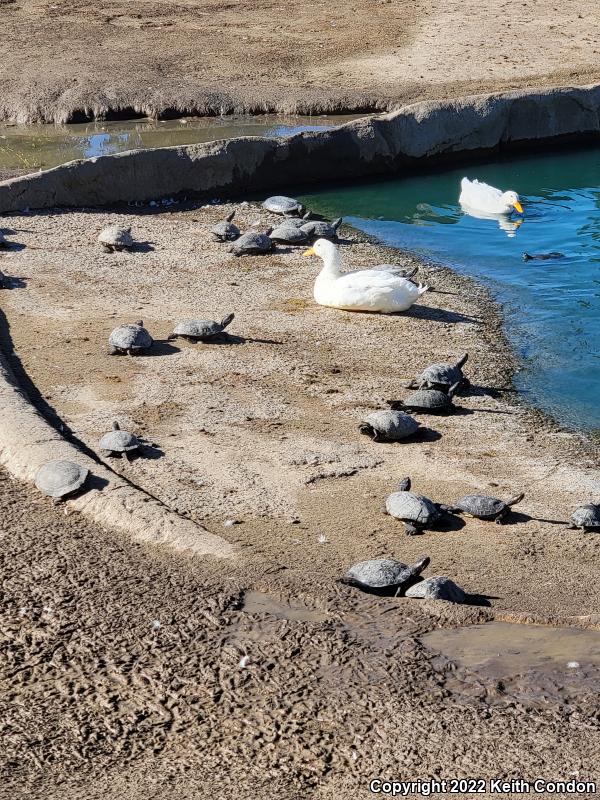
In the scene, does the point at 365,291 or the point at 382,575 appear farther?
the point at 365,291

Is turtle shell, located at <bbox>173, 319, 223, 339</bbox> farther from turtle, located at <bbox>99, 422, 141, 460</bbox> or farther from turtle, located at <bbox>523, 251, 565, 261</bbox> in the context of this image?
turtle, located at <bbox>523, 251, 565, 261</bbox>

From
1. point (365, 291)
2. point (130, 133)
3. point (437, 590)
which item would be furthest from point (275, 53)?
point (437, 590)

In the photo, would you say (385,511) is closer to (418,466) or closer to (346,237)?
(418,466)

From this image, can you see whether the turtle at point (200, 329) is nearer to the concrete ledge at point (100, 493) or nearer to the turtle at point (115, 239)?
the concrete ledge at point (100, 493)

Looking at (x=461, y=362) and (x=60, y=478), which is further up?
(x=60, y=478)

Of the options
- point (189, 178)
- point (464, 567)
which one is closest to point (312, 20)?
point (189, 178)

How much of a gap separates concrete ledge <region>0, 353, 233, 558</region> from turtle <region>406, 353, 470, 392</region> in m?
3.00

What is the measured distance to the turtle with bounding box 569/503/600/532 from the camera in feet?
22.4

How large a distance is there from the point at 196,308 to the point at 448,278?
314 centimetres

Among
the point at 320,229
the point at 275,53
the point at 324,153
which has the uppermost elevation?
the point at 275,53

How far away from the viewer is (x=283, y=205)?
1447cm

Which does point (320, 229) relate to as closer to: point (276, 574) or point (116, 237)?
point (116, 237)

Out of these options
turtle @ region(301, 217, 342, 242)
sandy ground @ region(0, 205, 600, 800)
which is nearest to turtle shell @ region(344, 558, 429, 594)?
sandy ground @ region(0, 205, 600, 800)

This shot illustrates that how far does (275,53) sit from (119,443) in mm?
16165
